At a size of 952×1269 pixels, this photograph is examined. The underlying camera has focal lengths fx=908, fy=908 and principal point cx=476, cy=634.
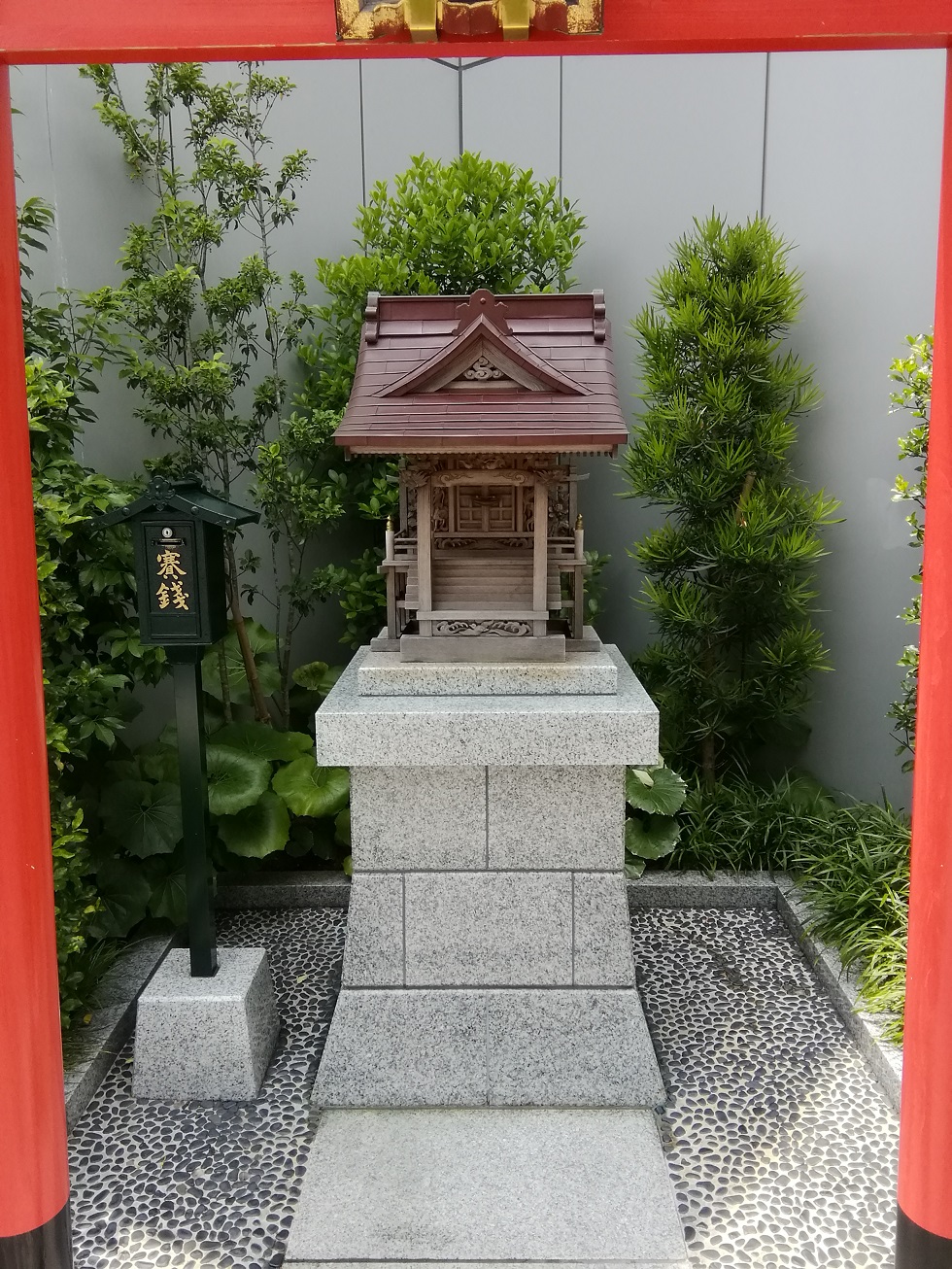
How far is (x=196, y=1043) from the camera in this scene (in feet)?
11.3

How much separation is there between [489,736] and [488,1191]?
147cm

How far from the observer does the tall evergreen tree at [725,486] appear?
484 cm

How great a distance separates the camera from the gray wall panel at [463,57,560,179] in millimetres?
5359

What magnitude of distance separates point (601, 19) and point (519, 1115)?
3.35 m

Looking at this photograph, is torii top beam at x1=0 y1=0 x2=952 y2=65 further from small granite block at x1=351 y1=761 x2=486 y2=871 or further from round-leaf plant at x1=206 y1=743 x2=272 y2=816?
round-leaf plant at x1=206 y1=743 x2=272 y2=816

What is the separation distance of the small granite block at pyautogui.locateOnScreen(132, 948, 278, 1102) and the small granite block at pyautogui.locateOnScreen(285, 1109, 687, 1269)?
0.39 metres

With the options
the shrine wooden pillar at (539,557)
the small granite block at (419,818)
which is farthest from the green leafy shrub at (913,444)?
the small granite block at (419,818)

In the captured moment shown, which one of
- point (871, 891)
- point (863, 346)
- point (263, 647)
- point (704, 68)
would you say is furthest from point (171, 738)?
point (704, 68)

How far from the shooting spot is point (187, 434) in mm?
4812

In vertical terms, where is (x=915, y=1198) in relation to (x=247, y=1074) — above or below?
above

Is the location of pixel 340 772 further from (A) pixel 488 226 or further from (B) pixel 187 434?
(A) pixel 488 226

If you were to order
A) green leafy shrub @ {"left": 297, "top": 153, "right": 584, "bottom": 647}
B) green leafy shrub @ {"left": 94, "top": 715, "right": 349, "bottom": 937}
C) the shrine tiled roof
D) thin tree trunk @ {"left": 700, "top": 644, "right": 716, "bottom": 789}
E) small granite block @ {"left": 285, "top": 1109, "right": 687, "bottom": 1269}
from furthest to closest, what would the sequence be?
thin tree trunk @ {"left": 700, "top": 644, "right": 716, "bottom": 789} < green leafy shrub @ {"left": 297, "top": 153, "right": 584, "bottom": 647} < green leafy shrub @ {"left": 94, "top": 715, "right": 349, "bottom": 937} < the shrine tiled roof < small granite block @ {"left": 285, "top": 1109, "right": 687, "bottom": 1269}

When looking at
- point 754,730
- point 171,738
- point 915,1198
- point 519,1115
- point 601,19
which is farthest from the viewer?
point 754,730

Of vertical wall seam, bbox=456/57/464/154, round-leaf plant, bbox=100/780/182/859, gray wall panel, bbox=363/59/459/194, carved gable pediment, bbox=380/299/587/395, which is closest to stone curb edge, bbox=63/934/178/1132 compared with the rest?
round-leaf plant, bbox=100/780/182/859
